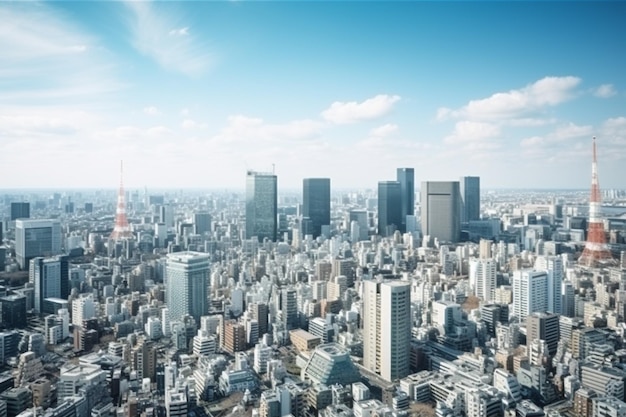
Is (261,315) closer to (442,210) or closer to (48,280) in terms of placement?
(48,280)

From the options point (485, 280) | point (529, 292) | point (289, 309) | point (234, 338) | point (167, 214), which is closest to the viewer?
point (234, 338)

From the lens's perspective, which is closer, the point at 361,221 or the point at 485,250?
the point at 485,250

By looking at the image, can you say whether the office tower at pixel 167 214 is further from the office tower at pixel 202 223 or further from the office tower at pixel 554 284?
the office tower at pixel 554 284

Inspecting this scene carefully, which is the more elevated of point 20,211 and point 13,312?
point 20,211

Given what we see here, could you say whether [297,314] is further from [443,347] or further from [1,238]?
[1,238]

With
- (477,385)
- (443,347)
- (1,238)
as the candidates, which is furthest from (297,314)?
(1,238)

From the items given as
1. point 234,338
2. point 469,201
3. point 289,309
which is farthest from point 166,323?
point 469,201

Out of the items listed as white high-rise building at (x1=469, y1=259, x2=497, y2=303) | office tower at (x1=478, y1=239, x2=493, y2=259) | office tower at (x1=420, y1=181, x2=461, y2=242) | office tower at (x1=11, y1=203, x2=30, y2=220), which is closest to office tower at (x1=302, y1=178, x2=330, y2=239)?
office tower at (x1=420, y1=181, x2=461, y2=242)
